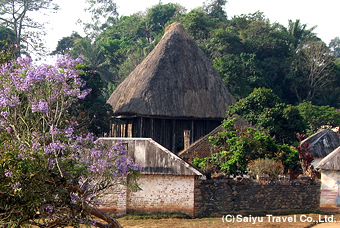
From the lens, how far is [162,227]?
1530cm

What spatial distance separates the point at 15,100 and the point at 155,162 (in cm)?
833

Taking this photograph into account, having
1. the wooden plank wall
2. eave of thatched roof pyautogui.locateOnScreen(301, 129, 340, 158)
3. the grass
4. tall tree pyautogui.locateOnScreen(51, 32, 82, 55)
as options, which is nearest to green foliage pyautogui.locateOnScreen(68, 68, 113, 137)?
the wooden plank wall

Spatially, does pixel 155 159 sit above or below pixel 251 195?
above

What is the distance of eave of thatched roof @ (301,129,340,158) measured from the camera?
28.8 meters

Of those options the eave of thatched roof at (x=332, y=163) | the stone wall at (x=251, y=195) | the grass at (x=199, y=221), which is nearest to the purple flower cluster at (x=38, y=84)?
the grass at (x=199, y=221)

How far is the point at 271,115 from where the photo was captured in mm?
26609

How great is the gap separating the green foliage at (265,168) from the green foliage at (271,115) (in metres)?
6.04

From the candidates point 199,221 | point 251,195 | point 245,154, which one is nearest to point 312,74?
point 245,154

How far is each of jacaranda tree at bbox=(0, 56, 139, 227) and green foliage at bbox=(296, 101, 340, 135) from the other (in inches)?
1086

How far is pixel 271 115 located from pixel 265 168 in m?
7.79

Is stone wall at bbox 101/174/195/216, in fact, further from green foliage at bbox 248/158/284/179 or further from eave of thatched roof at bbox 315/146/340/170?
eave of thatched roof at bbox 315/146/340/170

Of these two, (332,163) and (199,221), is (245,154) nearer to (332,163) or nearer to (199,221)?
(332,163)

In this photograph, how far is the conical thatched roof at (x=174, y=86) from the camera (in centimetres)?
2644

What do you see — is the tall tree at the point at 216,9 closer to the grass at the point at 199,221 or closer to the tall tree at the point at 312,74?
the tall tree at the point at 312,74
